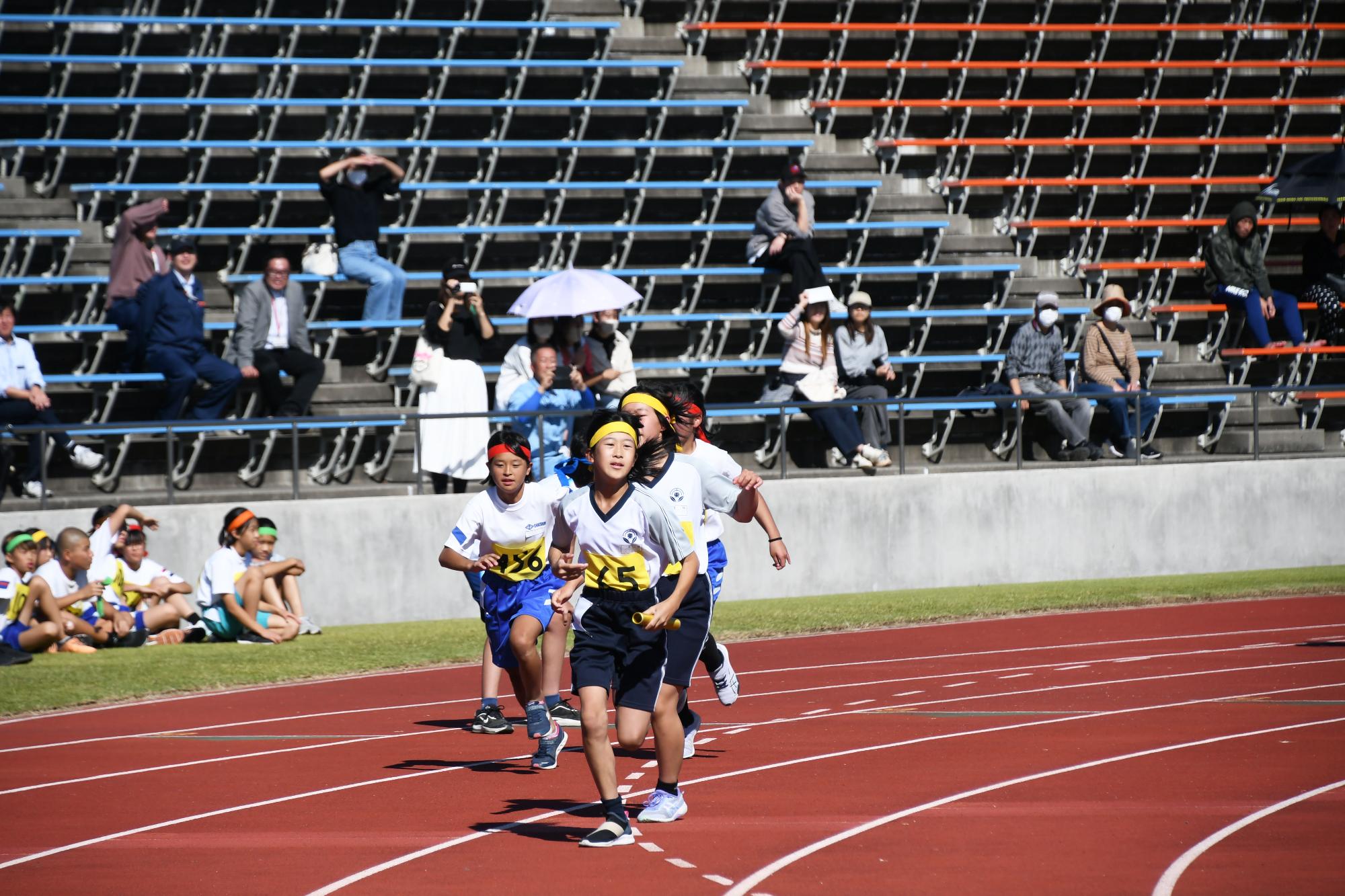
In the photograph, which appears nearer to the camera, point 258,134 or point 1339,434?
point 1339,434

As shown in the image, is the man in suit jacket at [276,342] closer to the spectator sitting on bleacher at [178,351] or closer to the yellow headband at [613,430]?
the spectator sitting on bleacher at [178,351]

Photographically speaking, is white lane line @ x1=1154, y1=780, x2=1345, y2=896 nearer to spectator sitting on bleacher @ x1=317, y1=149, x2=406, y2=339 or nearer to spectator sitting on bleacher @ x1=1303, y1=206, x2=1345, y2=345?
spectator sitting on bleacher @ x1=317, y1=149, x2=406, y2=339

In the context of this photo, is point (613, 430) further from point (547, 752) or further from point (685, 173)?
point (685, 173)

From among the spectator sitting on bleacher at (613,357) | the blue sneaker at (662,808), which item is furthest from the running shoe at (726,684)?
the spectator sitting on bleacher at (613,357)

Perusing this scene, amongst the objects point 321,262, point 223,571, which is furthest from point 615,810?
point 321,262

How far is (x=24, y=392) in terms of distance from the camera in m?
16.1

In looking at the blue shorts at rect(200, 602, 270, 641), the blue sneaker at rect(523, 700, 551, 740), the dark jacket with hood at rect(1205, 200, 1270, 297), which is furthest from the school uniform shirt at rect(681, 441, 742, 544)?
the dark jacket with hood at rect(1205, 200, 1270, 297)

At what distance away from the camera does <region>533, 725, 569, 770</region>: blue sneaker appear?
31.2 feet

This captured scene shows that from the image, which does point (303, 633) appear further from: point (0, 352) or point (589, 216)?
point (589, 216)

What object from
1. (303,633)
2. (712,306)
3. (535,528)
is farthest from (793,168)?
(535,528)

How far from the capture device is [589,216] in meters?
21.7

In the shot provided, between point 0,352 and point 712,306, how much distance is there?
8040 mm

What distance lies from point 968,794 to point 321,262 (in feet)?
40.7

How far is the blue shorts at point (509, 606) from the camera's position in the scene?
1012 cm
